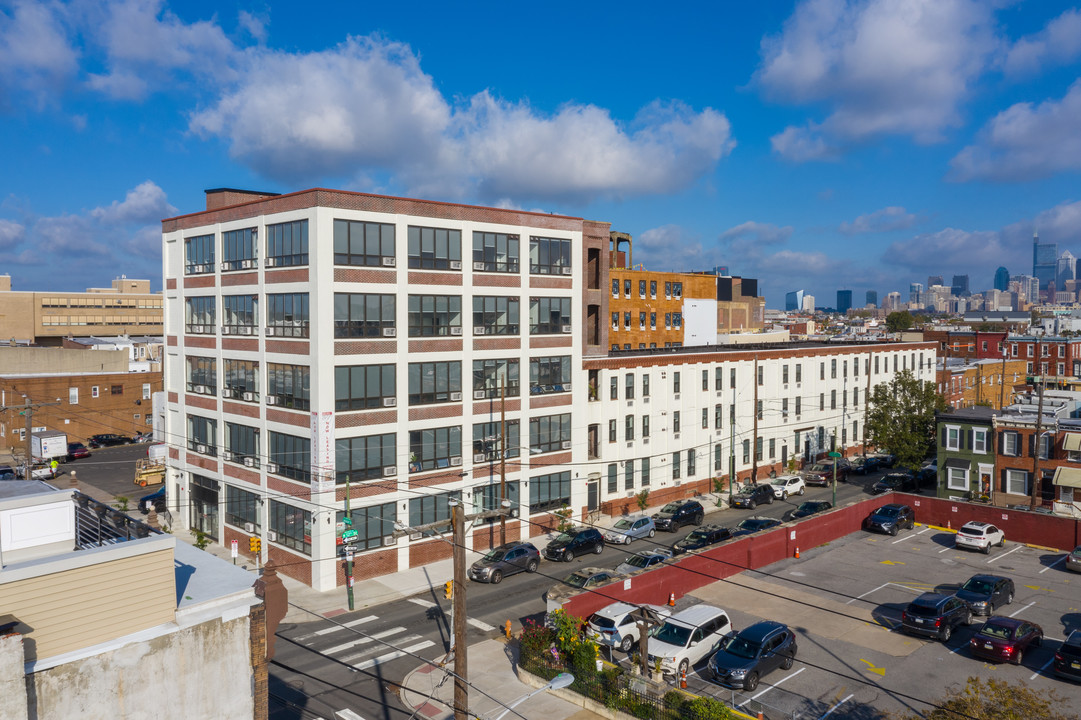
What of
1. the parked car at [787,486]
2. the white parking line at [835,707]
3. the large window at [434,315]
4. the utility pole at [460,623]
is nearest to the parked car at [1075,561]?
the parked car at [787,486]

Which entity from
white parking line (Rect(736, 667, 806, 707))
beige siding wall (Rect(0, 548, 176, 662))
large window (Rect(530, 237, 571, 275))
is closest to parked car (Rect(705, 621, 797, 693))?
white parking line (Rect(736, 667, 806, 707))

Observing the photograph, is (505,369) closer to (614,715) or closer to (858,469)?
(614,715)

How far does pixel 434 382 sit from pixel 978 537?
34515 mm

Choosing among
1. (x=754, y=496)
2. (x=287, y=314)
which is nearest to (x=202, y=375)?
(x=287, y=314)

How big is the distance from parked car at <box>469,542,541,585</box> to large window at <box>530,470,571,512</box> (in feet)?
21.9

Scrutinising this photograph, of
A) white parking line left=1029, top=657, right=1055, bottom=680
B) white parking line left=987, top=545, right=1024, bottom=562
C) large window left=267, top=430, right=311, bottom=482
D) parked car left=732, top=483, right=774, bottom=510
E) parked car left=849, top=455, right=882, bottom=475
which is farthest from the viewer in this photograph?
parked car left=849, top=455, right=882, bottom=475

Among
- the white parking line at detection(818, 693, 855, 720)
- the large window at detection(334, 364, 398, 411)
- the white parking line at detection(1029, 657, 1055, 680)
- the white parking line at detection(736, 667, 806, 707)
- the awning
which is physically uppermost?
the large window at detection(334, 364, 398, 411)

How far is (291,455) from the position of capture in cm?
4116

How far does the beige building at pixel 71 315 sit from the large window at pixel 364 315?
105560 millimetres

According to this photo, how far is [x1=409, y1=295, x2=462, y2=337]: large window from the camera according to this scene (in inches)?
1674

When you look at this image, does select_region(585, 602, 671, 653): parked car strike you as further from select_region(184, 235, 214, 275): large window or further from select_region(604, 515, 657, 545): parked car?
select_region(184, 235, 214, 275): large window

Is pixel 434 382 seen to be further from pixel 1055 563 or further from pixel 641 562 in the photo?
pixel 1055 563

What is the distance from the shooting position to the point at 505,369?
4650cm

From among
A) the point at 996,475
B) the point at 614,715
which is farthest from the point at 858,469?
Result: the point at 614,715
